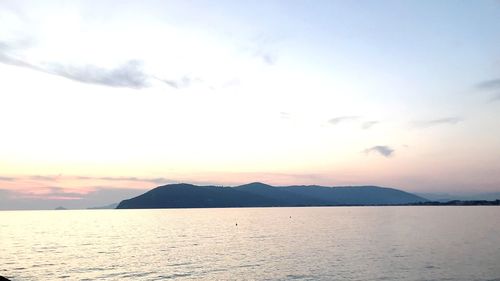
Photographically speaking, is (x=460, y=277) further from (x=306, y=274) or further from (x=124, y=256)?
(x=124, y=256)

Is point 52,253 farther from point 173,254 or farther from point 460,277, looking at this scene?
point 460,277

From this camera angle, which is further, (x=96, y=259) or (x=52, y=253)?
(x=52, y=253)

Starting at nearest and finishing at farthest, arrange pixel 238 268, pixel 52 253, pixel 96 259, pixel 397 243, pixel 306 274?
pixel 306 274 → pixel 238 268 → pixel 96 259 → pixel 52 253 → pixel 397 243

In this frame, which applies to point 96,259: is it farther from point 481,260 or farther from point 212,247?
point 481,260

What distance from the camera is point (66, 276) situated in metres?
62.0

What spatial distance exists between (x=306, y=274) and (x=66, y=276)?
34.7 meters

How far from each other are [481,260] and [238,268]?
129 ft

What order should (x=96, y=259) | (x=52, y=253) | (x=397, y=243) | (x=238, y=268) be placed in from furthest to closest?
(x=397, y=243)
(x=52, y=253)
(x=96, y=259)
(x=238, y=268)

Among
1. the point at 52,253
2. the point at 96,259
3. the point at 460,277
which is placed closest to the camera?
the point at 460,277

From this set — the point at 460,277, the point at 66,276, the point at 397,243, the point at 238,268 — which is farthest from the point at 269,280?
the point at 397,243

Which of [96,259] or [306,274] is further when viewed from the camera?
[96,259]

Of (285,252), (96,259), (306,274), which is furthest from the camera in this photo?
(285,252)

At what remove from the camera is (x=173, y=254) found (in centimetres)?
8450

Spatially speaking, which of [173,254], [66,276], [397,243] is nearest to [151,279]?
[66,276]
